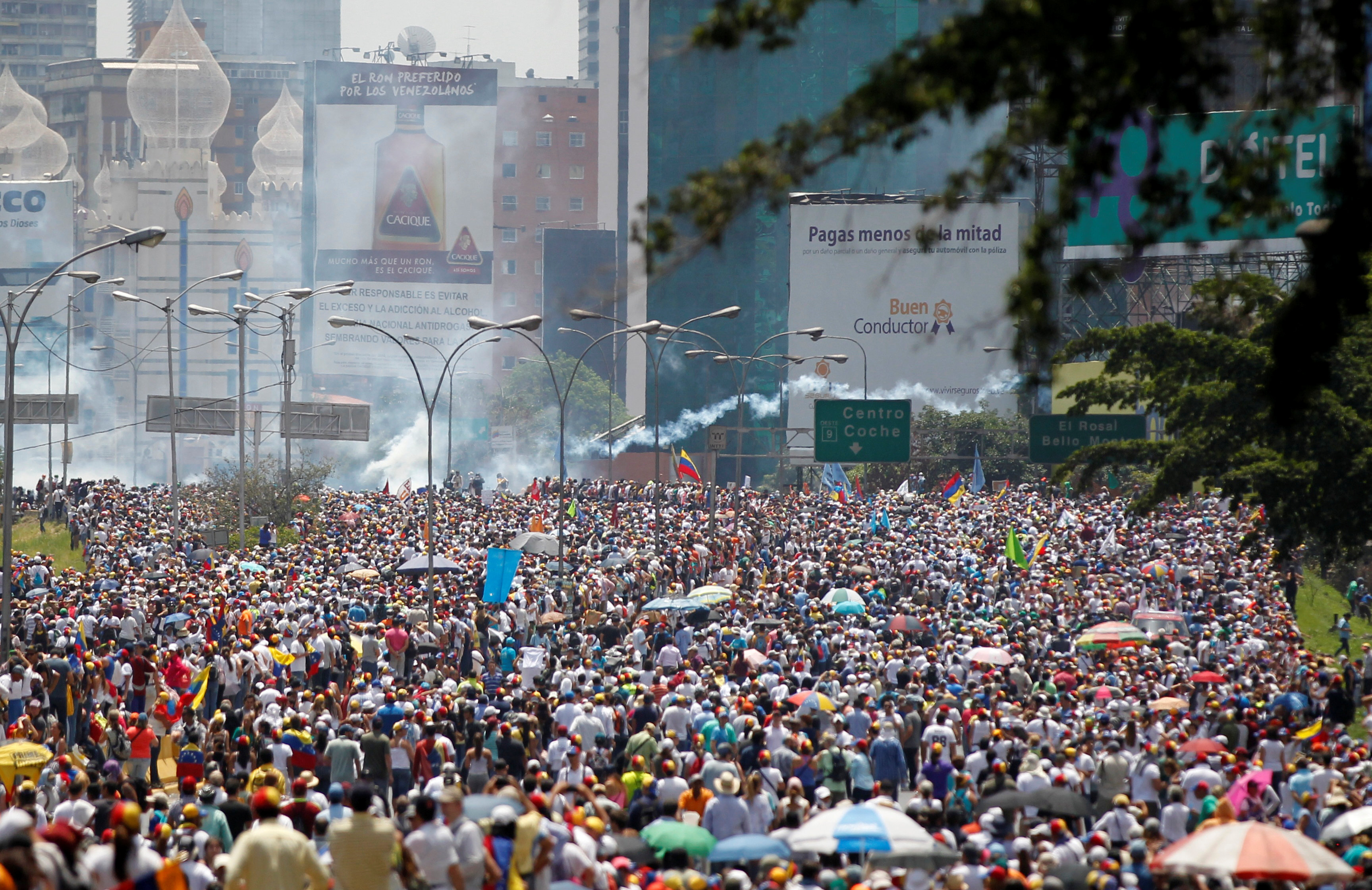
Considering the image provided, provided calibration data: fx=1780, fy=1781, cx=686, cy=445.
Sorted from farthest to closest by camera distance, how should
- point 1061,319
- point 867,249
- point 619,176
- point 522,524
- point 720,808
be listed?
1. point 619,176
2. point 867,249
3. point 1061,319
4. point 522,524
5. point 720,808

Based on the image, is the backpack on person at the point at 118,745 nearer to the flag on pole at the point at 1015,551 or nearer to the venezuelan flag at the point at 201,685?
the venezuelan flag at the point at 201,685

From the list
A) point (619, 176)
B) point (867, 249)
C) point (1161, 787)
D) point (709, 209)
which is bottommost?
point (1161, 787)

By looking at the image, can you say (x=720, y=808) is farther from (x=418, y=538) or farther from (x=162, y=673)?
(x=418, y=538)

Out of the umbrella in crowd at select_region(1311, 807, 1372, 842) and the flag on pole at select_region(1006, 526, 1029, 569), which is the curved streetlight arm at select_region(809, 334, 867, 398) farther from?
the umbrella in crowd at select_region(1311, 807, 1372, 842)

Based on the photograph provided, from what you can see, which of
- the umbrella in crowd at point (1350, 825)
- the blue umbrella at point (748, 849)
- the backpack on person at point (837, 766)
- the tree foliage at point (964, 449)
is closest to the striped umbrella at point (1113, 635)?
the backpack on person at point (837, 766)

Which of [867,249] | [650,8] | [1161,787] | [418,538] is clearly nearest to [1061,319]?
[867,249]

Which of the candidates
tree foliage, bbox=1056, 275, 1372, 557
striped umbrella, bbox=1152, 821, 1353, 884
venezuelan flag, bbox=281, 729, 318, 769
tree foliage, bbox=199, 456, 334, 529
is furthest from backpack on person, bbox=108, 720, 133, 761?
tree foliage, bbox=199, 456, 334, 529

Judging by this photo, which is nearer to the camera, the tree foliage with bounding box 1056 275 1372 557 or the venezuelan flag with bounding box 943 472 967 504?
the tree foliage with bounding box 1056 275 1372 557

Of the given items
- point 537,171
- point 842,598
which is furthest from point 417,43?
point 842,598
